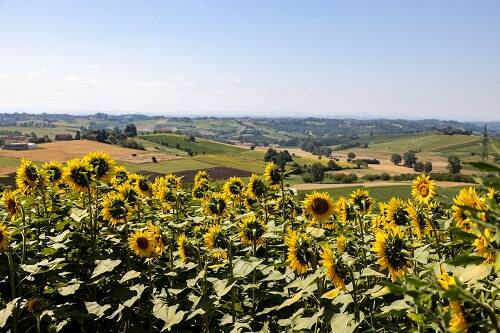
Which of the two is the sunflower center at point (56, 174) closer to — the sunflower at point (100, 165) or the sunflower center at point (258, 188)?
the sunflower at point (100, 165)

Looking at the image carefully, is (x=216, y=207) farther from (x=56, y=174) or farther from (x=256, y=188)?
(x=56, y=174)

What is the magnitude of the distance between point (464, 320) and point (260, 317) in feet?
12.6

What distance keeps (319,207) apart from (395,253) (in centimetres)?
247

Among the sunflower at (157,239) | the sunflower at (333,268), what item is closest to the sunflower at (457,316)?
the sunflower at (333,268)

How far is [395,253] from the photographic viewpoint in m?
4.57

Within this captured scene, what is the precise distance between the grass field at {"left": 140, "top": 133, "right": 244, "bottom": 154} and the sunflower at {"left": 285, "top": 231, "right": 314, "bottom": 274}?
152 meters

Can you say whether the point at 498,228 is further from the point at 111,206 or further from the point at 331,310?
the point at 111,206

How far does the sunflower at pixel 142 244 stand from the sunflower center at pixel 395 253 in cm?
318

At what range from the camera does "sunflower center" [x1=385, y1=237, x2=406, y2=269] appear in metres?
4.56

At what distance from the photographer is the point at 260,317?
597 cm

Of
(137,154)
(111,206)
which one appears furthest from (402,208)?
(137,154)

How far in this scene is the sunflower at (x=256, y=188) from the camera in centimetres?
885

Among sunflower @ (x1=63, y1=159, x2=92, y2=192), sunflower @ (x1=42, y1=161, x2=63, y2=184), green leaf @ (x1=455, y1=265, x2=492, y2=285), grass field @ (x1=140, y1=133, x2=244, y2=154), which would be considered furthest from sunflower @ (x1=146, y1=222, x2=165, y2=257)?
grass field @ (x1=140, y1=133, x2=244, y2=154)

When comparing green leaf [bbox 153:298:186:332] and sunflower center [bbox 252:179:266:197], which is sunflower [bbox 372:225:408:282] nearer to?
green leaf [bbox 153:298:186:332]
